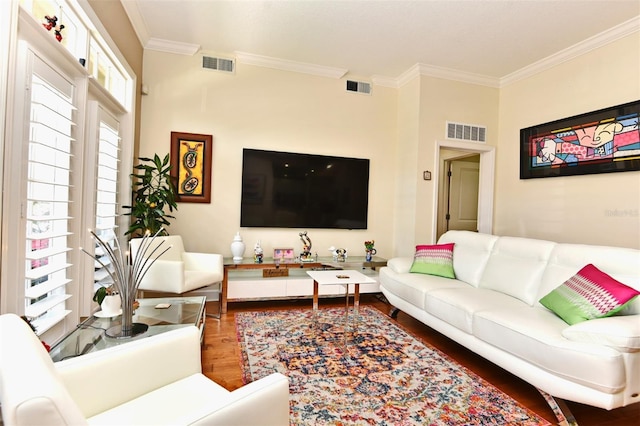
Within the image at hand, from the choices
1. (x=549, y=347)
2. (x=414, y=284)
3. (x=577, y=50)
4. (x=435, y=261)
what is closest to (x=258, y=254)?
(x=414, y=284)

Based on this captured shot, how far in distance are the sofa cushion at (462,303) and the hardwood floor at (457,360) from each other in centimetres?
33

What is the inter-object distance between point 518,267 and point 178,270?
295 centimetres

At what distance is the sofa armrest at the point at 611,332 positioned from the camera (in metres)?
1.71

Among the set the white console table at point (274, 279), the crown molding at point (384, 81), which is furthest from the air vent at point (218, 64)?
→ the white console table at point (274, 279)

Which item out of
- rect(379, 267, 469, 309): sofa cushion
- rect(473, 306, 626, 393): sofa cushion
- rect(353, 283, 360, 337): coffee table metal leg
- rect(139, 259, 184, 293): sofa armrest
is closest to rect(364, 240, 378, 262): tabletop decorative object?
rect(379, 267, 469, 309): sofa cushion

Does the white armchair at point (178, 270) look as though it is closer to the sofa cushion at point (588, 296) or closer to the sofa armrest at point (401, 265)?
the sofa armrest at point (401, 265)

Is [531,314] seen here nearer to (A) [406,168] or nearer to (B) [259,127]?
(A) [406,168]

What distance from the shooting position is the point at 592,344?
1775mm

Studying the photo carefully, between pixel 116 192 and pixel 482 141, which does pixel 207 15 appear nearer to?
pixel 116 192

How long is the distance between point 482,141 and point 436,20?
6.53ft

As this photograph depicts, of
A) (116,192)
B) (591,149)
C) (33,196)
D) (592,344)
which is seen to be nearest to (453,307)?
(592,344)

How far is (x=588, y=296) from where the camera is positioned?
211 cm

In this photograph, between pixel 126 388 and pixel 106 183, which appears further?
pixel 106 183

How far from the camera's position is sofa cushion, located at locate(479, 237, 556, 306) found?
2709mm
